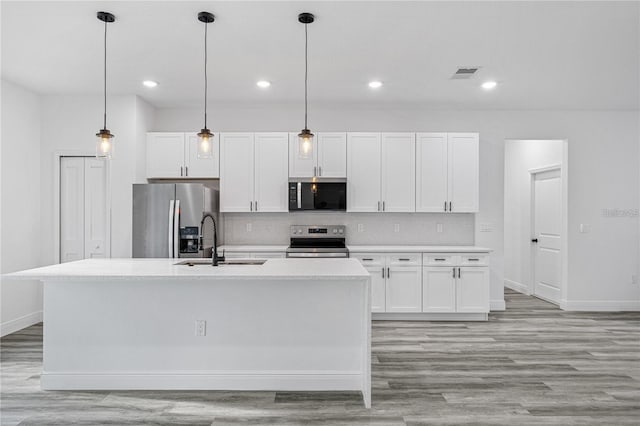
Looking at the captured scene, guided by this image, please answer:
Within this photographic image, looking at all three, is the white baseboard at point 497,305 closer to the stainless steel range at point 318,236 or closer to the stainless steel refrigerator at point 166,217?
the stainless steel range at point 318,236

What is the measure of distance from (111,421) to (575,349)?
4.11 meters

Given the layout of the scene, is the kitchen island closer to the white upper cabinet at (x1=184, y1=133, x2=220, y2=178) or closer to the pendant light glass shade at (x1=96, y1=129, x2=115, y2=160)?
the pendant light glass shade at (x1=96, y1=129, x2=115, y2=160)

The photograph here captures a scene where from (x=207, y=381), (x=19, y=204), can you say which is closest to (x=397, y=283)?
(x=207, y=381)

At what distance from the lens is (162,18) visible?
10.4 feet

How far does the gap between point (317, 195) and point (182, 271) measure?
269 cm

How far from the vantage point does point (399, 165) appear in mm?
5516

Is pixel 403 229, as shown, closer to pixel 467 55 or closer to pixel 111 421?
pixel 467 55

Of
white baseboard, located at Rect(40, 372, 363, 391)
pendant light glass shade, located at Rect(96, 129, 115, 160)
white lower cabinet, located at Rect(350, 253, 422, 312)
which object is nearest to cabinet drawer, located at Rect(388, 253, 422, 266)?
white lower cabinet, located at Rect(350, 253, 422, 312)

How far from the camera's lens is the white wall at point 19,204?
4621 mm

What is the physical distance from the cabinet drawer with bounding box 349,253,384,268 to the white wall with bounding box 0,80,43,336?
12.6ft

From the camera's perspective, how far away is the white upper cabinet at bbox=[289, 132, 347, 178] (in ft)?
18.0

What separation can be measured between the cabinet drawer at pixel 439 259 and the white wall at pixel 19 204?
15.5 feet

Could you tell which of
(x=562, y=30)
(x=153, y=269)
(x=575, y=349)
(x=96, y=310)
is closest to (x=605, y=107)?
(x=562, y=30)

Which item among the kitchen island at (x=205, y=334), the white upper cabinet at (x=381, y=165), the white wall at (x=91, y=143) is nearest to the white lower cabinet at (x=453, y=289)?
the white upper cabinet at (x=381, y=165)
